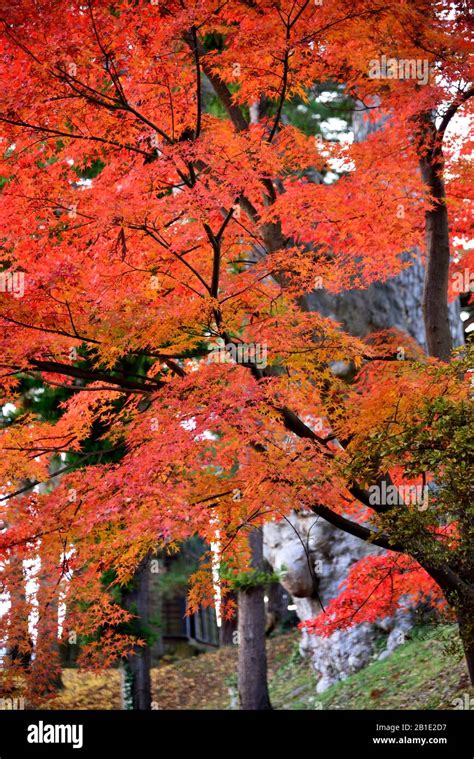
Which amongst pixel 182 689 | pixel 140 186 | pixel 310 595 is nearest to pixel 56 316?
pixel 140 186

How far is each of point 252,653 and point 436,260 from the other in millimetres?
8921

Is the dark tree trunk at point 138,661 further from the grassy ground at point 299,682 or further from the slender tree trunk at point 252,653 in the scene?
the slender tree trunk at point 252,653

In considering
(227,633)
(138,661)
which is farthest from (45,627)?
(227,633)

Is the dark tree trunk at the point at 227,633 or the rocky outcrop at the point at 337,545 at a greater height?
the rocky outcrop at the point at 337,545

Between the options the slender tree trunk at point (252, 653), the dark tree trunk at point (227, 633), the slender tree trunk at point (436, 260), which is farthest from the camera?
the dark tree trunk at point (227, 633)

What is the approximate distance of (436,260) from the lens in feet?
29.5

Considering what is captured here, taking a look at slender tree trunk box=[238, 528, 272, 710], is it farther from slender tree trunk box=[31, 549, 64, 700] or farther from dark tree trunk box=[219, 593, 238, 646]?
dark tree trunk box=[219, 593, 238, 646]

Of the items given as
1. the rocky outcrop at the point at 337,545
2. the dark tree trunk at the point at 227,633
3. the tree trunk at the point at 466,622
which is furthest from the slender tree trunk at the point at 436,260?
the dark tree trunk at the point at 227,633

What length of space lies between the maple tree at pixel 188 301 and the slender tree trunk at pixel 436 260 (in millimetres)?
275

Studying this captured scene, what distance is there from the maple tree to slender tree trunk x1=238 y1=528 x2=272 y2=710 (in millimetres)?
7072

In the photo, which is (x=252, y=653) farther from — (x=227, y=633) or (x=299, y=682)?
(x=227, y=633)

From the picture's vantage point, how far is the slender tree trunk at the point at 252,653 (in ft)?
48.5
